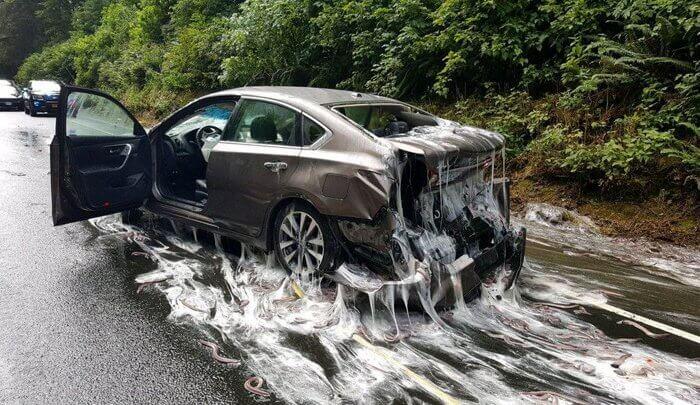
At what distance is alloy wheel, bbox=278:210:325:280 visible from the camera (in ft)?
13.7

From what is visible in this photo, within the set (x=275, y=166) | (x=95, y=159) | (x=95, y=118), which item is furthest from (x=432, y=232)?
(x=95, y=118)

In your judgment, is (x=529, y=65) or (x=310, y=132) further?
(x=529, y=65)

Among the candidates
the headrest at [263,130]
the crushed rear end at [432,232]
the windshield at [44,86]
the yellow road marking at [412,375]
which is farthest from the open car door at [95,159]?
the windshield at [44,86]

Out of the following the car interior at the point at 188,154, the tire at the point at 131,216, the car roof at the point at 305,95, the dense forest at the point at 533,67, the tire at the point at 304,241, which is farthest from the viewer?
the dense forest at the point at 533,67

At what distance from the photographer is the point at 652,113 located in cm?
702

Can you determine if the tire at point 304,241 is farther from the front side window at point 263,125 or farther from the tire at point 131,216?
the tire at point 131,216

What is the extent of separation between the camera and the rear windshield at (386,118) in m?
4.42

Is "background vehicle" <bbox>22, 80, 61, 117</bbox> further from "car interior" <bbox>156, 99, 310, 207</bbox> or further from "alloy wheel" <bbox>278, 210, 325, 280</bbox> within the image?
"alloy wheel" <bbox>278, 210, 325, 280</bbox>

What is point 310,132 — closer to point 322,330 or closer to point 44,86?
point 322,330

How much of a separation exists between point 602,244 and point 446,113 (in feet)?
14.4

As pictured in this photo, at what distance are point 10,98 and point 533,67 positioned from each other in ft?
84.4

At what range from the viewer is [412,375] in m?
3.18

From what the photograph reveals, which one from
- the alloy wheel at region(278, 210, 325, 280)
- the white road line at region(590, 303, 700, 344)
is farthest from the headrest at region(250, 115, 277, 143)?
the white road line at region(590, 303, 700, 344)

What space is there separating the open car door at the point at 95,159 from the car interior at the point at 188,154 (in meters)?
0.19
